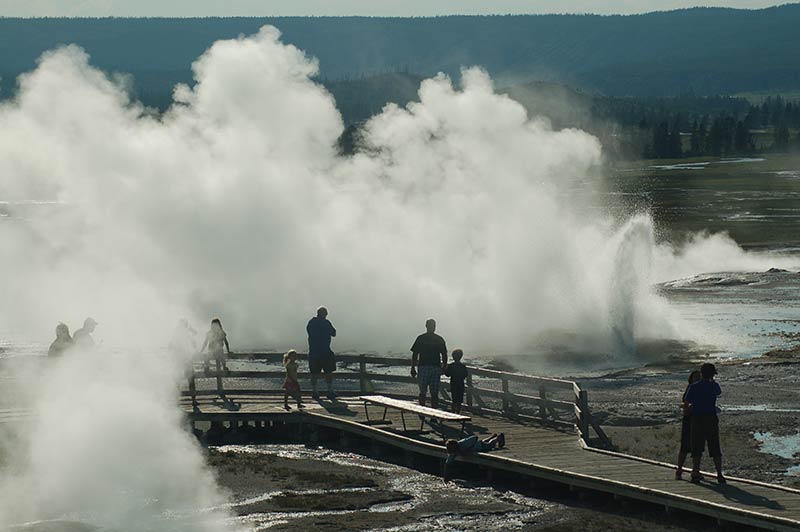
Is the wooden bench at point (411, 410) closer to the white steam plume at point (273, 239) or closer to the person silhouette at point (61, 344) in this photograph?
the person silhouette at point (61, 344)

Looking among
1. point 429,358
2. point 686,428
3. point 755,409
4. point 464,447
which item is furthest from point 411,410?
point 755,409

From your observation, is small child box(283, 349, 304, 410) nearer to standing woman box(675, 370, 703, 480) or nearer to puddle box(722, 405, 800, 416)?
puddle box(722, 405, 800, 416)

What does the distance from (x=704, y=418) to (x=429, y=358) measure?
6551 millimetres

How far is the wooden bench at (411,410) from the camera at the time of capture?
23.9 m

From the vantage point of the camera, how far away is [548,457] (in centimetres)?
2253

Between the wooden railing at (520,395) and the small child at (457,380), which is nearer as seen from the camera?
the wooden railing at (520,395)

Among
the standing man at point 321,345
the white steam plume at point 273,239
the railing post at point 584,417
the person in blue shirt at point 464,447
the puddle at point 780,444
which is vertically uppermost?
the white steam plume at point 273,239

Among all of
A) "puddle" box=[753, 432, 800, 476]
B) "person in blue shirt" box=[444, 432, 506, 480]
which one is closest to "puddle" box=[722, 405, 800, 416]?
"puddle" box=[753, 432, 800, 476]

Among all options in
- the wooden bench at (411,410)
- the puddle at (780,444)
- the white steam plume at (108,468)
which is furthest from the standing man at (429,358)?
the puddle at (780,444)

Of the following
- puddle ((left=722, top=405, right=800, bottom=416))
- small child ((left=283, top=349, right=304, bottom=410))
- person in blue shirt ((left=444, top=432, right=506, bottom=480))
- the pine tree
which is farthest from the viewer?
the pine tree

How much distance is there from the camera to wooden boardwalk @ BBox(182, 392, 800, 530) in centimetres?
1886

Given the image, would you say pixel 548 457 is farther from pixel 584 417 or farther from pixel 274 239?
pixel 274 239

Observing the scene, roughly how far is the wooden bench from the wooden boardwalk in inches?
9.8

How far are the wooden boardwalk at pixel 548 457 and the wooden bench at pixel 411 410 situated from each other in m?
0.25
